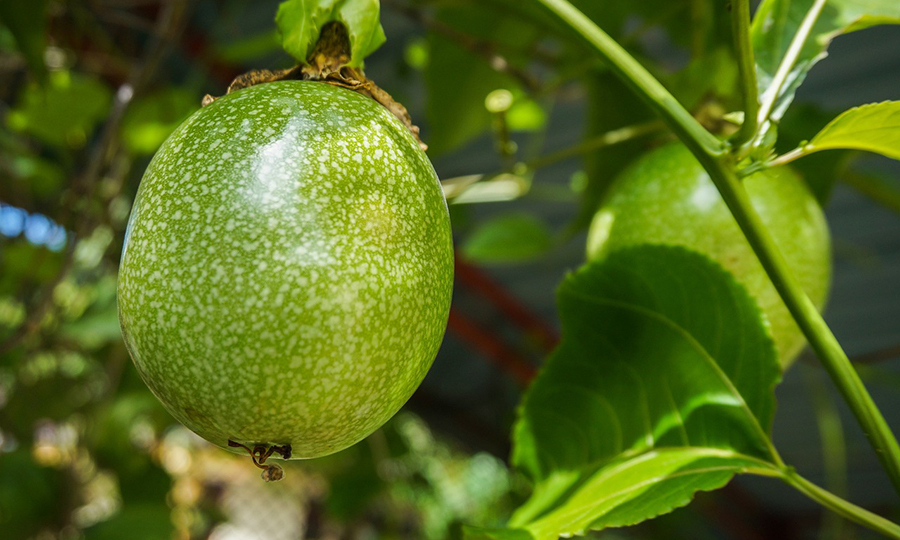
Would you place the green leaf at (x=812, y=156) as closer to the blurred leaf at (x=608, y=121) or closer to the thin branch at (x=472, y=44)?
the blurred leaf at (x=608, y=121)

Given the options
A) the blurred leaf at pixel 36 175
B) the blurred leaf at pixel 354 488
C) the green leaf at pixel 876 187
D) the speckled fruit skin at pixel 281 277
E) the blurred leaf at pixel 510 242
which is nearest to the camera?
the speckled fruit skin at pixel 281 277

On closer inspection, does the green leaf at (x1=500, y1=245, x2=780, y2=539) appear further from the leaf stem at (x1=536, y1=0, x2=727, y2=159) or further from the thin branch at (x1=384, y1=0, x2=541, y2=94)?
the thin branch at (x1=384, y1=0, x2=541, y2=94)

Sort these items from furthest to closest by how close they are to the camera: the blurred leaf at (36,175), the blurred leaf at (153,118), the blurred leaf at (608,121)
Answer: the blurred leaf at (36,175) < the blurred leaf at (153,118) < the blurred leaf at (608,121)

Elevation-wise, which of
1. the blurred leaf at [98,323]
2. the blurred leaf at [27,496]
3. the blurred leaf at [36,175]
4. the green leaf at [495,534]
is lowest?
the blurred leaf at [27,496]

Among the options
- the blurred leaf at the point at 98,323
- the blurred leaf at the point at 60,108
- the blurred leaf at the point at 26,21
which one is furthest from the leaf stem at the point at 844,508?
the blurred leaf at the point at 60,108

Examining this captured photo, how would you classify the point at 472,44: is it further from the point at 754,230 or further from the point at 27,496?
the point at 27,496

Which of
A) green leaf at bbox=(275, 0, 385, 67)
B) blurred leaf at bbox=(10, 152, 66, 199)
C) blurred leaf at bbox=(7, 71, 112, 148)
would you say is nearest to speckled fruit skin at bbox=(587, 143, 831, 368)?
green leaf at bbox=(275, 0, 385, 67)
